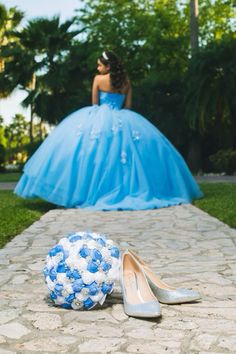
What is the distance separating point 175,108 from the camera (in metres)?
24.8

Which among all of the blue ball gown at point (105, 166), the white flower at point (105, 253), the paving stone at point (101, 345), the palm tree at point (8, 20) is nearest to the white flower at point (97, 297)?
the white flower at point (105, 253)

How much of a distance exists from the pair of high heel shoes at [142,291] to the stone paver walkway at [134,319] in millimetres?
59

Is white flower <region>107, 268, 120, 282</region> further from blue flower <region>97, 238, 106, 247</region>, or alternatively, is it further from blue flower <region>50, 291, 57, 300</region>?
blue flower <region>50, 291, 57, 300</region>

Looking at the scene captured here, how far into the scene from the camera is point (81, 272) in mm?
3492

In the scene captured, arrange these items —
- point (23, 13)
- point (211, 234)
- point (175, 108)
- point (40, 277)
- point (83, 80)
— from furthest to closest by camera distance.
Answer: point (23, 13)
point (83, 80)
point (175, 108)
point (211, 234)
point (40, 277)

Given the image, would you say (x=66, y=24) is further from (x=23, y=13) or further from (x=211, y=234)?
(x=211, y=234)

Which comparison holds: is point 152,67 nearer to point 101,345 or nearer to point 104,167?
point 104,167

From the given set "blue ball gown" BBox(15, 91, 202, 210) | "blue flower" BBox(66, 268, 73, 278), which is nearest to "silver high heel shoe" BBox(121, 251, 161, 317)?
"blue flower" BBox(66, 268, 73, 278)

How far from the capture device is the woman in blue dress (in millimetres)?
9250

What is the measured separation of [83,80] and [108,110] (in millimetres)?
19358

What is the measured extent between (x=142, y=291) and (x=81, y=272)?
1.28 feet

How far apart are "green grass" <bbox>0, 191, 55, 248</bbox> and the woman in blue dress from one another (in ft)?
1.19

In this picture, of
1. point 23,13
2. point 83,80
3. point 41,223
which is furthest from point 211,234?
point 23,13

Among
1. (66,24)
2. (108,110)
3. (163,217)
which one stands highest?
(66,24)
